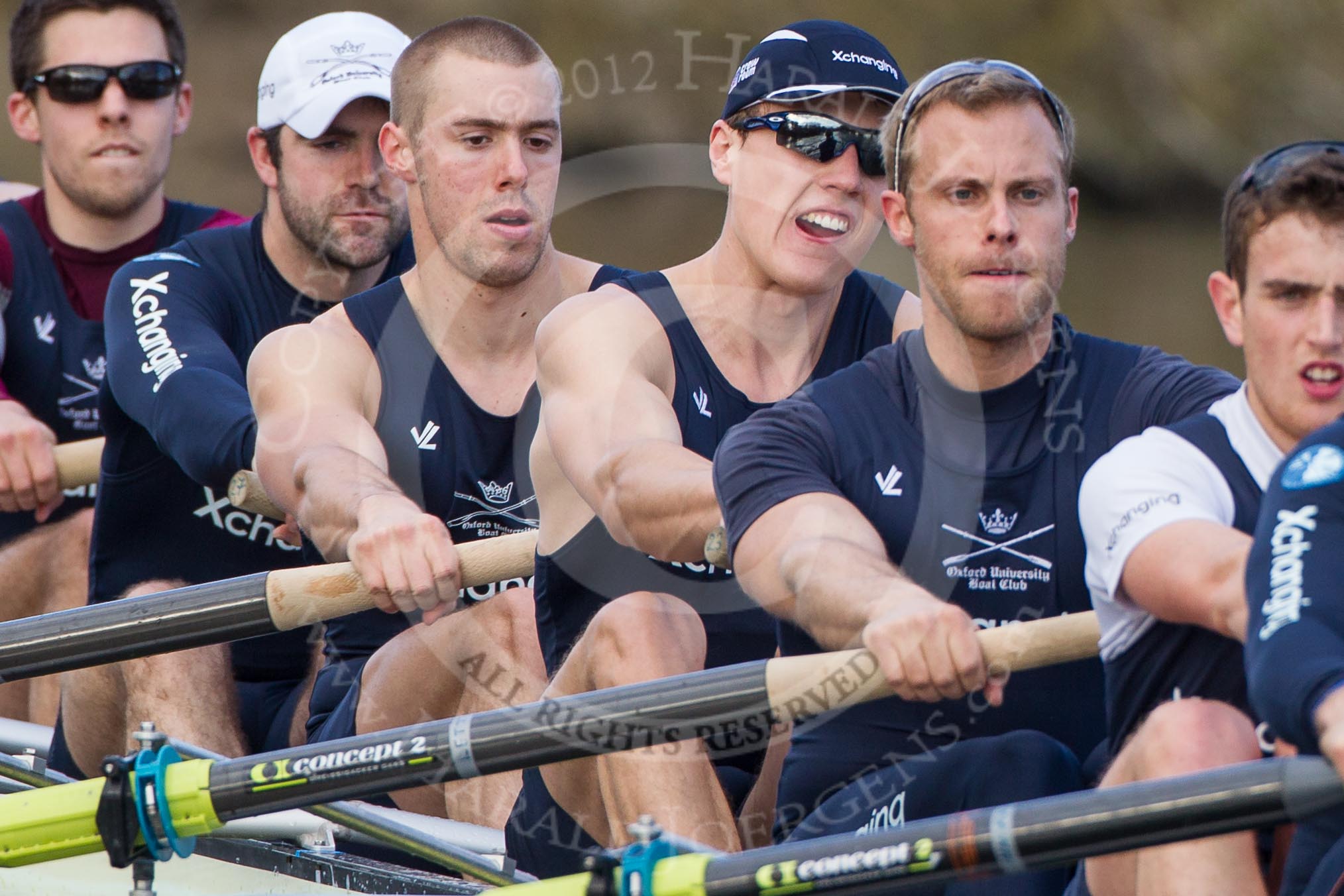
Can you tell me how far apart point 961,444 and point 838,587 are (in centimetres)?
30

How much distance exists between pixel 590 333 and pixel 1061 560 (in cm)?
78

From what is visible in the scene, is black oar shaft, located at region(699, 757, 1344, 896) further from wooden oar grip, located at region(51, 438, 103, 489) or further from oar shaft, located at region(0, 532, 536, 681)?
wooden oar grip, located at region(51, 438, 103, 489)

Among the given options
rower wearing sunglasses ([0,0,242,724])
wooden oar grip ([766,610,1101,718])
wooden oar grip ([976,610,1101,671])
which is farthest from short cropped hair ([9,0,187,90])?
wooden oar grip ([976,610,1101,671])

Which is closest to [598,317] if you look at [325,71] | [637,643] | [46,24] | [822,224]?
[822,224]

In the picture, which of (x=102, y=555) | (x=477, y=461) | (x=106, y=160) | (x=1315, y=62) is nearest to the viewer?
(x=477, y=461)

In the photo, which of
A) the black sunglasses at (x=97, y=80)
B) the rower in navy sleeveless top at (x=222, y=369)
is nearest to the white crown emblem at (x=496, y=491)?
the rower in navy sleeveless top at (x=222, y=369)

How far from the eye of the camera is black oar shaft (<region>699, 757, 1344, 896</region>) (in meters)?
1.58

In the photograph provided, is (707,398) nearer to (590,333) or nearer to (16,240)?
(590,333)

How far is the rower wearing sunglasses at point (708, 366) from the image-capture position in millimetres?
2482

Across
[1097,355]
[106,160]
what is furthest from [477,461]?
[106,160]

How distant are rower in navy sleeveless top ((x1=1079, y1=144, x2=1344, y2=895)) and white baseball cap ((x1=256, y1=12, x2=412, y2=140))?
1.72 metres

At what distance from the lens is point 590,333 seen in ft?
8.84

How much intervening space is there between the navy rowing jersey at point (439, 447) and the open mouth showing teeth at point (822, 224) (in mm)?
530

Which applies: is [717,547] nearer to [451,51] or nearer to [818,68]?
[818,68]
